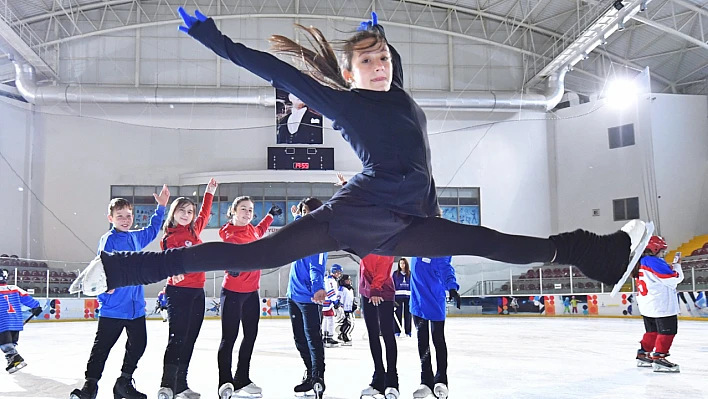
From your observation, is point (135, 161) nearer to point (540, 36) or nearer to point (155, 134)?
point (155, 134)

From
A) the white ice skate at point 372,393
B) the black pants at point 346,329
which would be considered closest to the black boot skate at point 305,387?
the white ice skate at point 372,393

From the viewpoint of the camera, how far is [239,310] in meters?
4.47

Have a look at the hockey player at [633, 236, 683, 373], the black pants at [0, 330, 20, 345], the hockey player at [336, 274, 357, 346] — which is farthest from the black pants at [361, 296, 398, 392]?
the hockey player at [336, 274, 357, 346]

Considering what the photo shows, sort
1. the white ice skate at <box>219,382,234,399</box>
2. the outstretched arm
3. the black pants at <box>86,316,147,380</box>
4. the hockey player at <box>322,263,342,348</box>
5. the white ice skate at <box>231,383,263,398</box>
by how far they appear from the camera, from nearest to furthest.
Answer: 1. the outstretched arm
2. the black pants at <box>86,316,147,380</box>
3. the white ice skate at <box>219,382,234,399</box>
4. the white ice skate at <box>231,383,263,398</box>
5. the hockey player at <box>322,263,342,348</box>

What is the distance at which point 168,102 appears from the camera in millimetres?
21375

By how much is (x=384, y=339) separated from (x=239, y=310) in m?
1.00

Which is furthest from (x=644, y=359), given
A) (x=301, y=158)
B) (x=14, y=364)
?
(x=301, y=158)

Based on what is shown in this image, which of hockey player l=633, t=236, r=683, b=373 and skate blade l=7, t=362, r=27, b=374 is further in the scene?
hockey player l=633, t=236, r=683, b=373

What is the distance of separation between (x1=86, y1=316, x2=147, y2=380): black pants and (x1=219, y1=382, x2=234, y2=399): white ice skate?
56cm

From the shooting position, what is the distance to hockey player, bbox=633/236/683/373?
5.80 m

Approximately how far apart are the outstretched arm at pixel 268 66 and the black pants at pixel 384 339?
7.27 ft

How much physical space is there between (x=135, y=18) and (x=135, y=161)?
398 inches

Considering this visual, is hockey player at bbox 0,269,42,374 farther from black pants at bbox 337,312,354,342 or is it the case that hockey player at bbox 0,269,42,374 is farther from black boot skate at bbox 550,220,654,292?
black boot skate at bbox 550,220,654,292

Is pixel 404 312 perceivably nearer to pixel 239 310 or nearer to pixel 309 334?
pixel 309 334
